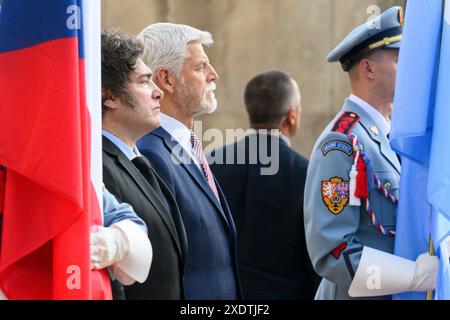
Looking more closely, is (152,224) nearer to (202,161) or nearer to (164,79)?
(202,161)

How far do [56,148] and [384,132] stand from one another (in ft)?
6.13

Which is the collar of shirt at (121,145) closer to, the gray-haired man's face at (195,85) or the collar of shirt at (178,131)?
the collar of shirt at (178,131)

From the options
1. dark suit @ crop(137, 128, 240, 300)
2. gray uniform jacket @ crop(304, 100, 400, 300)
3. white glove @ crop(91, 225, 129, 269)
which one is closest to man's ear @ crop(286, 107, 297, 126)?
gray uniform jacket @ crop(304, 100, 400, 300)

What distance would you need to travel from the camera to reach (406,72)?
447 centimetres

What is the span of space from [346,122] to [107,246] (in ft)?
5.30

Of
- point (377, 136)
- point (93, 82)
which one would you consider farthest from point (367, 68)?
point (93, 82)

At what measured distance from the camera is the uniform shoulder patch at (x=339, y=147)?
488 cm

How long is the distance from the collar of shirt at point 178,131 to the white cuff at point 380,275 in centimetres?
75

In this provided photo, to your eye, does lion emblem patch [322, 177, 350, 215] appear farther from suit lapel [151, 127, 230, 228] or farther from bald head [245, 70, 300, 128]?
bald head [245, 70, 300, 128]

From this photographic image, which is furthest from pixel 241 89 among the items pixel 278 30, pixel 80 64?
pixel 80 64

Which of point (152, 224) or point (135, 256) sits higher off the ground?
point (152, 224)

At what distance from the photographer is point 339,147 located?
16.0 ft
